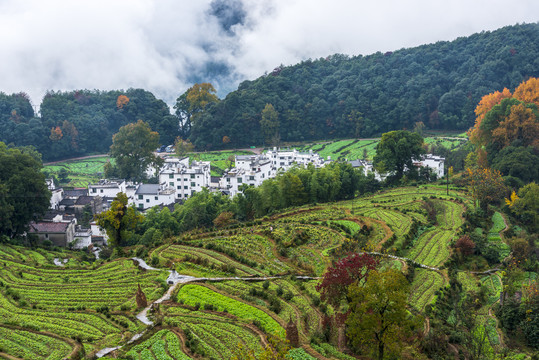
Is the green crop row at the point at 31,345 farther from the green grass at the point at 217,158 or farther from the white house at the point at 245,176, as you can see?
the green grass at the point at 217,158

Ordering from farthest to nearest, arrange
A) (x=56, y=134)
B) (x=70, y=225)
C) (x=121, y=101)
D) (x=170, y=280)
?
(x=121, y=101) → (x=56, y=134) → (x=70, y=225) → (x=170, y=280)

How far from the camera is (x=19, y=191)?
125 feet

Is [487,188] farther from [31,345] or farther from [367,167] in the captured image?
[31,345]

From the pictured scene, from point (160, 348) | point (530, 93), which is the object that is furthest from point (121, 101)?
point (160, 348)

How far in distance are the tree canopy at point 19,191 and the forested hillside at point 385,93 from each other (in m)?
49.9

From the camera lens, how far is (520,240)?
101 ft

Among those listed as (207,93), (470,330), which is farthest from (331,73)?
(470,330)

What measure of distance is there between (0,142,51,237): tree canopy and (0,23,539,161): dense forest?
4741 centimetres

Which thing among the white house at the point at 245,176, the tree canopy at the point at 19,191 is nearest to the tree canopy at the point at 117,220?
the tree canopy at the point at 19,191

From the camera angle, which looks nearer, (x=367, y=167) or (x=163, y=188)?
(x=163, y=188)

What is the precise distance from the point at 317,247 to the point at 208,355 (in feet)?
51.4

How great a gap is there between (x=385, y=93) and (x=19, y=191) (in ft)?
234

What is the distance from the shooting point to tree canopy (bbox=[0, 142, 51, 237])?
37.4m

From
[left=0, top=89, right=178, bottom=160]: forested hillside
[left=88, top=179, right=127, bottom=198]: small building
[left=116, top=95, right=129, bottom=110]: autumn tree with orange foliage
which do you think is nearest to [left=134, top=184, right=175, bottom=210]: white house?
[left=88, top=179, right=127, bottom=198]: small building
